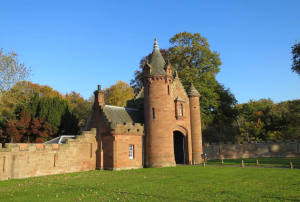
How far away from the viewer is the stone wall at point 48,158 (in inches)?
790

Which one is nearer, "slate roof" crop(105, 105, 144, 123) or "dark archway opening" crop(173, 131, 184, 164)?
"slate roof" crop(105, 105, 144, 123)

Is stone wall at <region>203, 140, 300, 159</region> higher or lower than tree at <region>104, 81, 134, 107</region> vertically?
lower

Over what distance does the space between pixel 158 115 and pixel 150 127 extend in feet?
5.00

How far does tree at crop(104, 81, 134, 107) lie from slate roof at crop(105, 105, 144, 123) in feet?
61.4

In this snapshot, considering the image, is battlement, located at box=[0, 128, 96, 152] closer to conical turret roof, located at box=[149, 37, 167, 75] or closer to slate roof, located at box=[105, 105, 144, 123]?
slate roof, located at box=[105, 105, 144, 123]

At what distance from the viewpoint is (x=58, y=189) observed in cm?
1433

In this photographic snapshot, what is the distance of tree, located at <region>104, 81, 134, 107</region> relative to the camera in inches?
1934

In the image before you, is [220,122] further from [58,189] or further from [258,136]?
[58,189]

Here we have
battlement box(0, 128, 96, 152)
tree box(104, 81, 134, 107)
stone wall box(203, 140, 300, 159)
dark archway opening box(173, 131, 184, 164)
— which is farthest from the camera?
tree box(104, 81, 134, 107)

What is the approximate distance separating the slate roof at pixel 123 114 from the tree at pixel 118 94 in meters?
18.7

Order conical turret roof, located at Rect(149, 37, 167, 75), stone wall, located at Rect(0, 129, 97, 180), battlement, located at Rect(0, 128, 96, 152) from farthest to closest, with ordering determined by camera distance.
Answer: conical turret roof, located at Rect(149, 37, 167, 75) < battlement, located at Rect(0, 128, 96, 152) < stone wall, located at Rect(0, 129, 97, 180)

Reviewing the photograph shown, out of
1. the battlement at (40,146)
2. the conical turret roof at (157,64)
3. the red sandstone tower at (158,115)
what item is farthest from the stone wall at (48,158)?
the conical turret roof at (157,64)

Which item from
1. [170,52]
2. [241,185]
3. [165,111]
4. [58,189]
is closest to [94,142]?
[165,111]

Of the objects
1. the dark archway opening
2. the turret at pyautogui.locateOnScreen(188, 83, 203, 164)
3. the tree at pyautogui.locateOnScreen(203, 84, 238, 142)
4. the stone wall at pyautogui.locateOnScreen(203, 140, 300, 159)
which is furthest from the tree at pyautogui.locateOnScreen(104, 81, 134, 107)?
the stone wall at pyautogui.locateOnScreen(203, 140, 300, 159)
